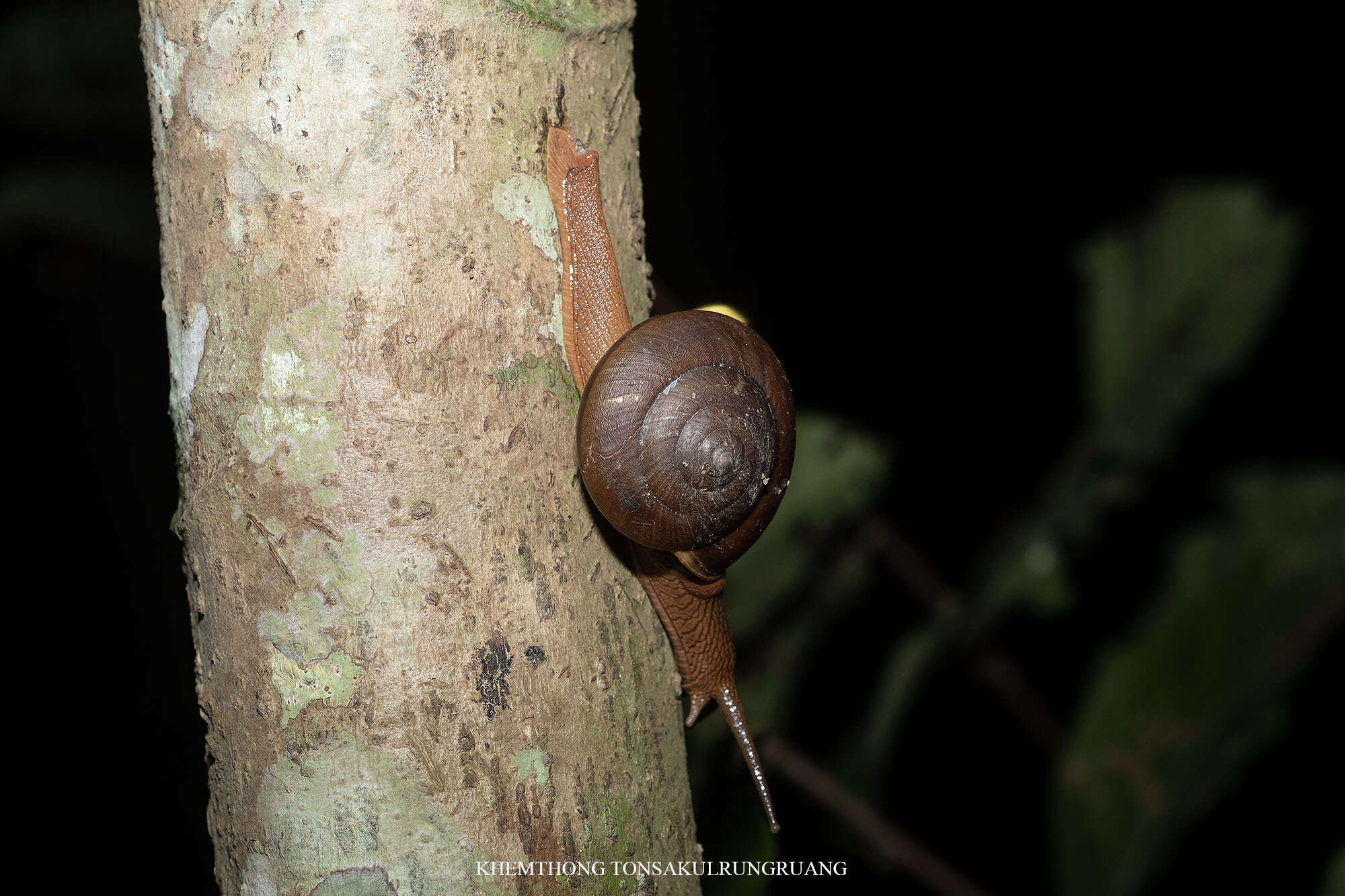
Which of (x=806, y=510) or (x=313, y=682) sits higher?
(x=313, y=682)

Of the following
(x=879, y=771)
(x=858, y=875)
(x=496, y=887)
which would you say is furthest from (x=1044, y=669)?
(x=496, y=887)

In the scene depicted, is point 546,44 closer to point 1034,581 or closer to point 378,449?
point 378,449

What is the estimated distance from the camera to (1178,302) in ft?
9.51

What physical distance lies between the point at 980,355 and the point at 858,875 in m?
2.04

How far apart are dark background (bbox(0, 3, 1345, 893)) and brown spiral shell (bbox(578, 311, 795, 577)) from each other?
7.74ft

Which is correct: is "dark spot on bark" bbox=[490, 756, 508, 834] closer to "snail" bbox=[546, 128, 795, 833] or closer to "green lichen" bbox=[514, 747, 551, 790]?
"green lichen" bbox=[514, 747, 551, 790]

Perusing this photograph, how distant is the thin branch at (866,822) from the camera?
2.47 metres

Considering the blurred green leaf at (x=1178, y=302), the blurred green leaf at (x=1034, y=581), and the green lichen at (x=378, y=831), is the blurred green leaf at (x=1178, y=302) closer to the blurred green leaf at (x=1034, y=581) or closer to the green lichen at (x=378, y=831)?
the blurred green leaf at (x=1034, y=581)

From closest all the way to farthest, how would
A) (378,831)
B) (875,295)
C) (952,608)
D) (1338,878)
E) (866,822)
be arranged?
(378,831) → (1338,878) → (866,822) → (952,608) → (875,295)

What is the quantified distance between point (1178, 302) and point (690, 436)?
7.64ft

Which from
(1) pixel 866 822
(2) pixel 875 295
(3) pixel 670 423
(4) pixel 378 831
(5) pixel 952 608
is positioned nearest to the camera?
(4) pixel 378 831

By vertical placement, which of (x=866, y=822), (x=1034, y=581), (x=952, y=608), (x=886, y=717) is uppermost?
(x=1034, y=581)

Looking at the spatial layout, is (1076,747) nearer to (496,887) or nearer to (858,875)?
(858,875)

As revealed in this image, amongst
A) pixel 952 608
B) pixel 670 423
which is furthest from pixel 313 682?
pixel 952 608
